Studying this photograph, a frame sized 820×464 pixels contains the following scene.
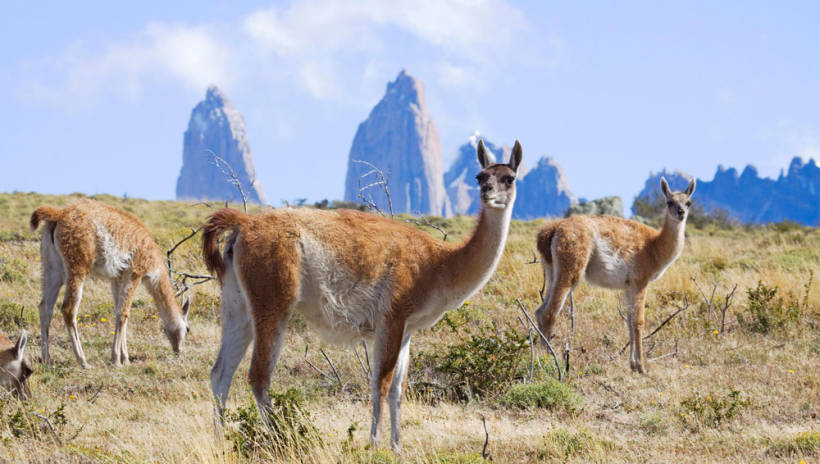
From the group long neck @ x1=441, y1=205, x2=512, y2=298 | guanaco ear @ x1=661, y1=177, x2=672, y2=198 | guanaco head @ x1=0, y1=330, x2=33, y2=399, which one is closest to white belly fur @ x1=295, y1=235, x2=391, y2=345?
long neck @ x1=441, y1=205, x2=512, y2=298

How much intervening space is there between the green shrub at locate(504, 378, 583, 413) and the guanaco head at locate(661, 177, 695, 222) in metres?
3.29

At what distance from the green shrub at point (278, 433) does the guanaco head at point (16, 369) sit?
11.0 ft

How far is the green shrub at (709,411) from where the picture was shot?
6309 mm

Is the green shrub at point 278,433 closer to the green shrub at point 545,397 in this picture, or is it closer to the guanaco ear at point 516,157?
the guanaco ear at point 516,157

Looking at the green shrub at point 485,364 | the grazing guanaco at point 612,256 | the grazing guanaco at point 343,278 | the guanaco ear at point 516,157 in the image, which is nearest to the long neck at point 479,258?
the grazing guanaco at point 343,278

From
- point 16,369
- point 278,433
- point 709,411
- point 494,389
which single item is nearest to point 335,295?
point 278,433

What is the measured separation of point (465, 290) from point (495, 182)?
34.2 inches

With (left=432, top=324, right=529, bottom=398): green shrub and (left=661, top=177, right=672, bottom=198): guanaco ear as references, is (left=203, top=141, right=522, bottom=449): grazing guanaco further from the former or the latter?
(left=661, top=177, right=672, bottom=198): guanaco ear

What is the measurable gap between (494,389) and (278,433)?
3086 millimetres

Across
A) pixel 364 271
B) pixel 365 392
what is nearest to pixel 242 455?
pixel 364 271

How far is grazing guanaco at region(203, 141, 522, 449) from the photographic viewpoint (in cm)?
505

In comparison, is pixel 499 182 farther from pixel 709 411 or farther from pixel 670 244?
pixel 670 244

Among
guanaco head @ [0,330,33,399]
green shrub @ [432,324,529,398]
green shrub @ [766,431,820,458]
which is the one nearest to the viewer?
green shrub @ [766,431,820,458]

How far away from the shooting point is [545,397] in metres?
6.88
